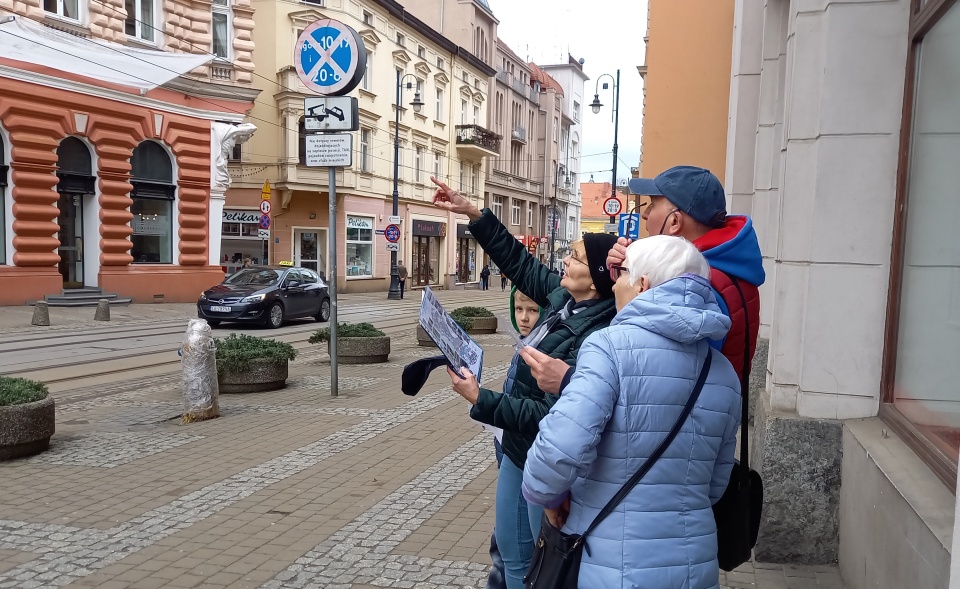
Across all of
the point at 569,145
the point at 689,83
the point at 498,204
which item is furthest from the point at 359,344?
the point at 569,145

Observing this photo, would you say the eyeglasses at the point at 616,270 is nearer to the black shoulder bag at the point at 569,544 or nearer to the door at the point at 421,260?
the black shoulder bag at the point at 569,544

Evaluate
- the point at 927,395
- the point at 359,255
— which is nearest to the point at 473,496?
the point at 927,395

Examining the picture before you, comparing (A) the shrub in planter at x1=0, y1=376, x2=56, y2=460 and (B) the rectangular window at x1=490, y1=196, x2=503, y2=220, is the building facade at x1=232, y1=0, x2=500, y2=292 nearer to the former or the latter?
(B) the rectangular window at x1=490, y1=196, x2=503, y2=220

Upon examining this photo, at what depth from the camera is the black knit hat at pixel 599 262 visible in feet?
9.35

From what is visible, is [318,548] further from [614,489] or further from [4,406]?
[4,406]

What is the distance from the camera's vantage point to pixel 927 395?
3557 millimetres

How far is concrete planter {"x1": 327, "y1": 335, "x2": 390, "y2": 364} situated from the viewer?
40.1 feet

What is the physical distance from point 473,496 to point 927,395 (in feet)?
9.89

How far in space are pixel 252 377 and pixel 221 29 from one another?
2092 centimetres

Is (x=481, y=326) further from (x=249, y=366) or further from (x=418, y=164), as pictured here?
(x=418, y=164)

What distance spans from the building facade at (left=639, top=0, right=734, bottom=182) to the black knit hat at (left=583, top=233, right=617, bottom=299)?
12324 millimetres

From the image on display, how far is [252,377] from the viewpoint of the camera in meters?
9.55

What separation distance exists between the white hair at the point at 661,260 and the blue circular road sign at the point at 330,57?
22.7 feet

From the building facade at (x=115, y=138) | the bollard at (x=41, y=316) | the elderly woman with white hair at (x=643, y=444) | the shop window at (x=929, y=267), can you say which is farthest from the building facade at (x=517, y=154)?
the elderly woman with white hair at (x=643, y=444)
